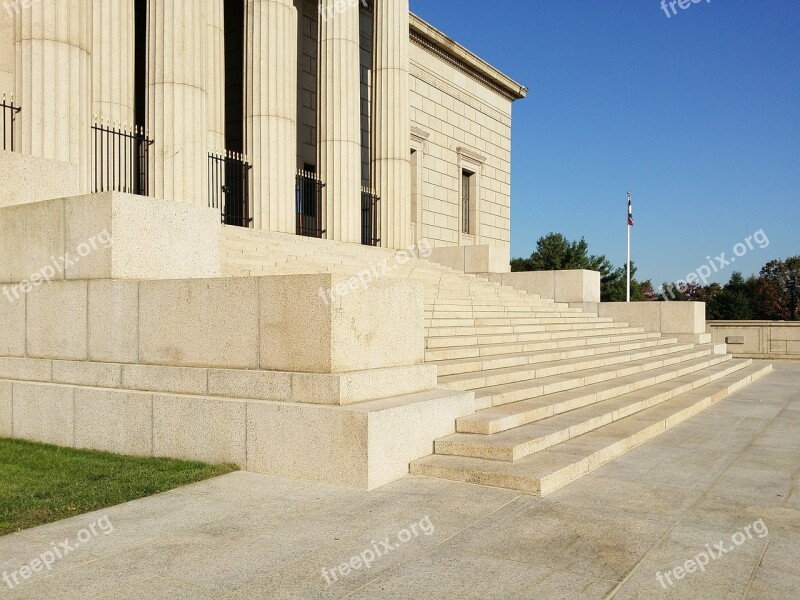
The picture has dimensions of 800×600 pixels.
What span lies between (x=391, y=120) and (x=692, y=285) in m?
62.9

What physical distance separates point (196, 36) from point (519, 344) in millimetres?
9801

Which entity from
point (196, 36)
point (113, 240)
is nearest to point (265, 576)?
point (113, 240)

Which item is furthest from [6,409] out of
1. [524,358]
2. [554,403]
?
[524,358]

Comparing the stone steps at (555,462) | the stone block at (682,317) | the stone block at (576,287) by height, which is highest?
the stone block at (576,287)

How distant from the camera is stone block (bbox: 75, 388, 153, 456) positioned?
25.1 ft

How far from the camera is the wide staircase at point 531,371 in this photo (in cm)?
693

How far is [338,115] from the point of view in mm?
19703

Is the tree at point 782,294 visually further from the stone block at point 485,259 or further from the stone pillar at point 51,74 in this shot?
the stone pillar at point 51,74

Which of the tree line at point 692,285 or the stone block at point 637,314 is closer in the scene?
the stone block at point 637,314

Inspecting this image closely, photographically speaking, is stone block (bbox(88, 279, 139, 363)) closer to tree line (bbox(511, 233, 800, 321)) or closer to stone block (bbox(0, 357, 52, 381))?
stone block (bbox(0, 357, 52, 381))

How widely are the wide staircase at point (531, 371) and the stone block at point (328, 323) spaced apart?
122cm

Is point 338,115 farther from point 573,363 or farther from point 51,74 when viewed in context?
point 573,363

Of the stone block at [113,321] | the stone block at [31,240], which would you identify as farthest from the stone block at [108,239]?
the stone block at [113,321]

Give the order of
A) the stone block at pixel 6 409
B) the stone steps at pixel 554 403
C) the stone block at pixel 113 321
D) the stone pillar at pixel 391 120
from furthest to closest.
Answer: the stone pillar at pixel 391 120, the stone block at pixel 6 409, the stone block at pixel 113 321, the stone steps at pixel 554 403
